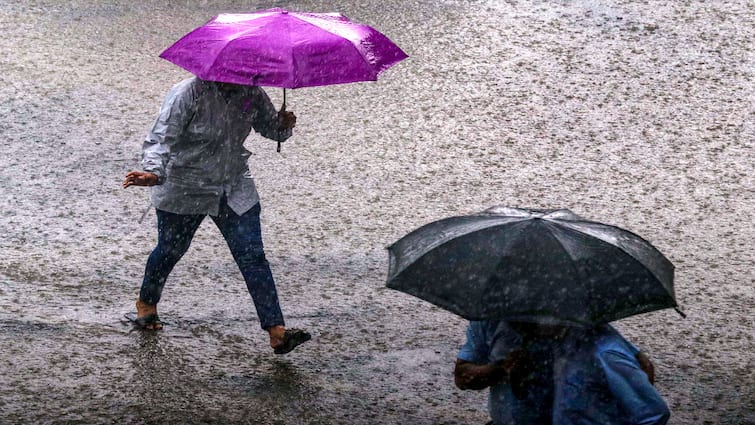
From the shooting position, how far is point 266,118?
560 centimetres

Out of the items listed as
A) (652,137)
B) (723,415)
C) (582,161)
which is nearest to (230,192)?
(723,415)

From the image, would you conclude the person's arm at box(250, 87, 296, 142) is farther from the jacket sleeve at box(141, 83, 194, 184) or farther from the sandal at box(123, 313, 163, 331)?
the sandal at box(123, 313, 163, 331)

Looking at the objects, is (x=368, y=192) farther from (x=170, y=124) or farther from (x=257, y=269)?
(x=170, y=124)

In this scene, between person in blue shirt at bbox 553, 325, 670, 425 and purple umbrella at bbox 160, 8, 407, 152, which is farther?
purple umbrella at bbox 160, 8, 407, 152

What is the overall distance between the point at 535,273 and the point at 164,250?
291cm

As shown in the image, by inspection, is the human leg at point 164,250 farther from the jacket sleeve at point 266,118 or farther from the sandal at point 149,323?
the jacket sleeve at point 266,118

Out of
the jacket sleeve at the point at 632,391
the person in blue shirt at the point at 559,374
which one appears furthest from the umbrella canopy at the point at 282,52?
the jacket sleeve at the point at 632,391

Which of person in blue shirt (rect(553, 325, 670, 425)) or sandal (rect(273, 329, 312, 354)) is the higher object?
person in blue shirt (rect(553, 325, 670, 425))

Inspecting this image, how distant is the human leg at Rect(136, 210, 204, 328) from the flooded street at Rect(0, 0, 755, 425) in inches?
8.1

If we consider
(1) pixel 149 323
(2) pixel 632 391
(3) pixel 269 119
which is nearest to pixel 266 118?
(3) pixel 269 119

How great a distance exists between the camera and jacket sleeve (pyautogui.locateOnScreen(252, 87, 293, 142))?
554cm

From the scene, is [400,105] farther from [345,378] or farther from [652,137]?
[345,378]

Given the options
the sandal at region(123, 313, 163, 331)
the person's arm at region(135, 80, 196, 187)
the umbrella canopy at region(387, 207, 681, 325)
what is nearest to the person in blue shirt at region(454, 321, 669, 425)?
the umbrella canopy at region(387, 207, 681, 325)

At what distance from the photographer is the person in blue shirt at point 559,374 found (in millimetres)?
3301
